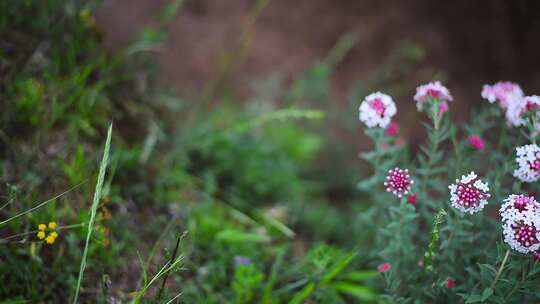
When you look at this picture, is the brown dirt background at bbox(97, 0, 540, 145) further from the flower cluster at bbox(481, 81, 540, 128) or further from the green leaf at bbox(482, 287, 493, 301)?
the green leaf at bbox(482, 287, 493, 301)

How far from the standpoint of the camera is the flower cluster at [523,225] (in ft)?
5.24

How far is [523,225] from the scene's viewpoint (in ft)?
5.33

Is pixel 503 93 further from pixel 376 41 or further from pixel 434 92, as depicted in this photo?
pixel 376 41

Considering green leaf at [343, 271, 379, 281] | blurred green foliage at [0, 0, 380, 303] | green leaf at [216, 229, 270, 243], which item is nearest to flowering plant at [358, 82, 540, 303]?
green leaf at [343, 271, 379, 281]

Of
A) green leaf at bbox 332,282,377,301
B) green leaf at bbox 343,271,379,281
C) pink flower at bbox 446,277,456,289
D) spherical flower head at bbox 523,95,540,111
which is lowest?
green leaf at bbox 332,282,377,301

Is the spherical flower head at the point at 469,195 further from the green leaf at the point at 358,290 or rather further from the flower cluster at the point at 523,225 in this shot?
the green leaf at the point at 358,290

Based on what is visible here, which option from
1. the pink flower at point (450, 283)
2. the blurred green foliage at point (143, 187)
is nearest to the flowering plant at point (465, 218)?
the pink flower at point (450, 283)

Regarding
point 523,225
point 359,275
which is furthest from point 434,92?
point 359,275

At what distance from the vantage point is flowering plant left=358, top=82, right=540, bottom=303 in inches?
68.1

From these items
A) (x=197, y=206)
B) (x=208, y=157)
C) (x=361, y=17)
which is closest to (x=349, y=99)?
(x=361, y=17)

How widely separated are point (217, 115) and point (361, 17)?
64.6 inches

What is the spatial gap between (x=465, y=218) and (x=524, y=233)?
520 mm

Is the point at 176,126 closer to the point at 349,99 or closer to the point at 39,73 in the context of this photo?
the point at 39,73

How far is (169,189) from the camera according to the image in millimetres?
2875
